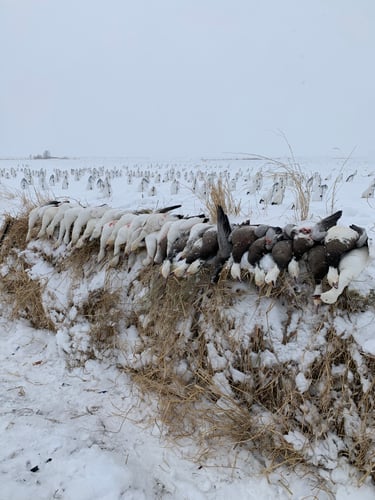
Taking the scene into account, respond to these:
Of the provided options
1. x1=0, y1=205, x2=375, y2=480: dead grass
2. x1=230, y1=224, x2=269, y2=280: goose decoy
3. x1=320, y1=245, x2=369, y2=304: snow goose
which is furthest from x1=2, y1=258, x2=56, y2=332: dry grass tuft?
x1=320, y1=245, x2=369, y2=304: snow goose

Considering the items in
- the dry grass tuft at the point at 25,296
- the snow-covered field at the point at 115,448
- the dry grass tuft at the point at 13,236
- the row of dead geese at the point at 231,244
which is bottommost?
the snow-covered field at the point at 115,448

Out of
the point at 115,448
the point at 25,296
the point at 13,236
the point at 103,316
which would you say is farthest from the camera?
the point at 13,236

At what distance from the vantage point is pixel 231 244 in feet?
5.60

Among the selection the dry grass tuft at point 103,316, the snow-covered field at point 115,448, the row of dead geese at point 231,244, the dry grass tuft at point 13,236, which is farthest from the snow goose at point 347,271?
the dry grass tuft at point 13,236

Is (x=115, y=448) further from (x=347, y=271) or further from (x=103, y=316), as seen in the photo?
(x=347, y=271)

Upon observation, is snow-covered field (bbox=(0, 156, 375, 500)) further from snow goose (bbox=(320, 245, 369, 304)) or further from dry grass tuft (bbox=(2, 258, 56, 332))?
dry grass tuft (bbox=(2, 258, 56, 332))

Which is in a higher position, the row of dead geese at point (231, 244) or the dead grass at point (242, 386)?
the row of dead geese at point (231, 244)

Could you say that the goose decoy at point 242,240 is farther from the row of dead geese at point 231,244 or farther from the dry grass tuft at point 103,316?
the dry grass tuft at point 103,316

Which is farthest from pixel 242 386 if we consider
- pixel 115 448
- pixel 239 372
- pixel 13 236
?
pixel 13 236

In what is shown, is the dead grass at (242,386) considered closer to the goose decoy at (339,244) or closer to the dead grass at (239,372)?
the dead grass at (239,372)

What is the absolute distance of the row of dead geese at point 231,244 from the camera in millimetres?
1434

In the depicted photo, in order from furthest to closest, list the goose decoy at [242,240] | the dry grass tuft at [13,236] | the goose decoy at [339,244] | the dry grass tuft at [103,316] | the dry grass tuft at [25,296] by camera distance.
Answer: the dry grass tuft at [13,236]
the dry grass tuft at [25,296]
the dry grass tuft at [103,316]
the goose decoy at [242,240]
the goose decoy at [339,244]

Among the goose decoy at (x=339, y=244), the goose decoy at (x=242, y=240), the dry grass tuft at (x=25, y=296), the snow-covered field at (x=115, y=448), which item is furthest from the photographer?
the dry grass tuft at (x=25, y=296)

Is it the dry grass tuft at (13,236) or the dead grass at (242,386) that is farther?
the dry grass tuft at (13,236)
